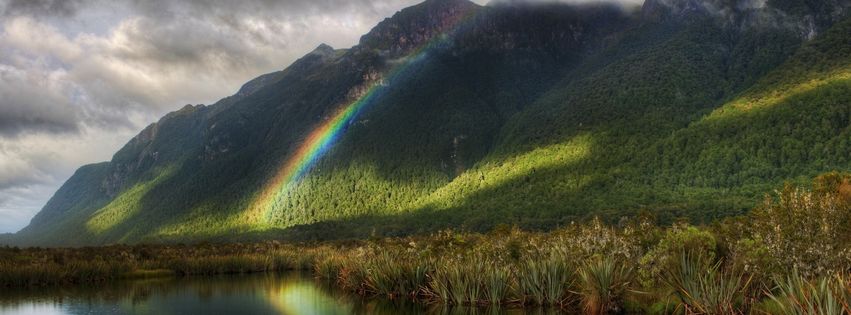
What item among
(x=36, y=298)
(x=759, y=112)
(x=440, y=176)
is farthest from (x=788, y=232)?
(x=440, y=176)

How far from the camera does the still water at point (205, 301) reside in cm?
2973

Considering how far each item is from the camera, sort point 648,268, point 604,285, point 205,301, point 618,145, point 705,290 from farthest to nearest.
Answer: point 618,145 → point 205,301 → point 648,268 → point 604,285 → point 705,290

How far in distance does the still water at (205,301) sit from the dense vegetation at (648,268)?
1.45 meters

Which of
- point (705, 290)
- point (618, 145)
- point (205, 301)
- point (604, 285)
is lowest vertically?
point (205, 301)

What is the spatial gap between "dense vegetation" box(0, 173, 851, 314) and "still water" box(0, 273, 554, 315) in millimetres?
1445

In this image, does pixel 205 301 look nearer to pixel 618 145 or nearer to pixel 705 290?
pixel 705 290

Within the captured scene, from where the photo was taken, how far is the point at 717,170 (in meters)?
111

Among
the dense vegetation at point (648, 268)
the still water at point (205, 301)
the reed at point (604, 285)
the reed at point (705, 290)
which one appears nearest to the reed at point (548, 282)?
the dense vegetation at point (648, 268)

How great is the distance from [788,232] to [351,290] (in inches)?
1010

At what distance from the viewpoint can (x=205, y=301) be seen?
34094 mm

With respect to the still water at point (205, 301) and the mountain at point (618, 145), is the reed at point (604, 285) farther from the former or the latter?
the mountain at point (618, 145)

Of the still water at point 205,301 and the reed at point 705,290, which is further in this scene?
the still water at point 205,301

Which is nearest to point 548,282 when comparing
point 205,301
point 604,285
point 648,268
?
point 604,285

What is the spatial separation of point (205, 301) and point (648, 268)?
22.4m
